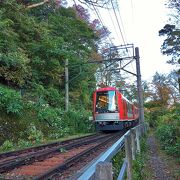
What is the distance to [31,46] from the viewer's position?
80.0 feet

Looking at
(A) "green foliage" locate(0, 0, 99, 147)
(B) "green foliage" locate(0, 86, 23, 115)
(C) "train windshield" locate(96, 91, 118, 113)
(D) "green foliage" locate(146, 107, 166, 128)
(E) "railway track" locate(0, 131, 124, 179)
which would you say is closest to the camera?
(E) "railway track" locate(0, 131, 124, 179)

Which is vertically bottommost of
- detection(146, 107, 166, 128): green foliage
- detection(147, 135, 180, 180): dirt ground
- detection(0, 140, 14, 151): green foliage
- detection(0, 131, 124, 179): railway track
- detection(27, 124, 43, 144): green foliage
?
detection(147, 135, 180, 180): dirt ground

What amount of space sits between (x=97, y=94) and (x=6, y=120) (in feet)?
33.8

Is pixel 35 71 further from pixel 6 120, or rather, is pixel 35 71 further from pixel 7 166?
pixel 7 166

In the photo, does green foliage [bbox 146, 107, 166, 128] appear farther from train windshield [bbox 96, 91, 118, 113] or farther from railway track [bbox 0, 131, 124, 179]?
railway track [bbox 0, 131, 124, 179]

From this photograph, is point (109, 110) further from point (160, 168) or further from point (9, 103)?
point (160, 168)

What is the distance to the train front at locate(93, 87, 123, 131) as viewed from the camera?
24172mm

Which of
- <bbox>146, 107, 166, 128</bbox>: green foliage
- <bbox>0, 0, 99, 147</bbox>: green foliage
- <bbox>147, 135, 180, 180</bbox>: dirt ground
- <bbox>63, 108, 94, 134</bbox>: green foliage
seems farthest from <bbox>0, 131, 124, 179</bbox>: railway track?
<bbox>146, 107, 166, 128</bbox>: green foliage

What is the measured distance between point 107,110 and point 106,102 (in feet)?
1.91

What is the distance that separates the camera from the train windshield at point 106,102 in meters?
24.3

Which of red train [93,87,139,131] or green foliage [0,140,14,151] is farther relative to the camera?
red train [93,87,139,131]

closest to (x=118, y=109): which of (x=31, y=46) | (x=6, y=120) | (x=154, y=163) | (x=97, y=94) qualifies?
(x=97, y=94)

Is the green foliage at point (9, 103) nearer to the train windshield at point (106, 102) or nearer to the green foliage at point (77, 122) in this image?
the green foliage at point (77, 122)

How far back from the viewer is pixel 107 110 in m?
24.5
